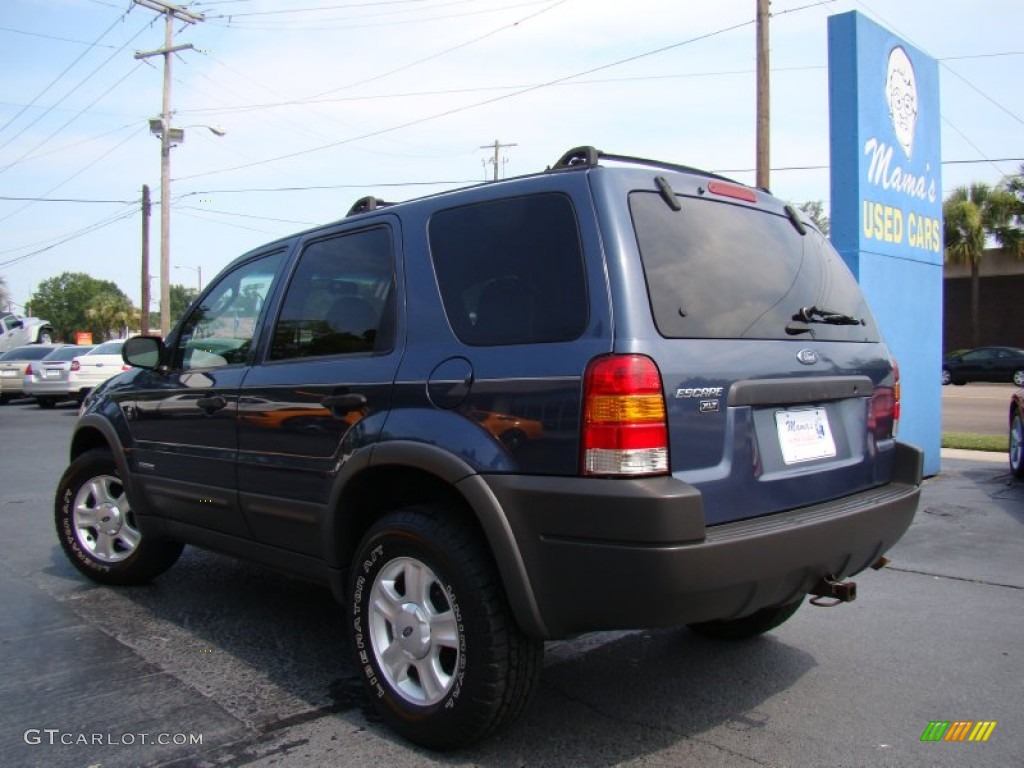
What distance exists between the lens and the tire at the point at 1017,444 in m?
8.42

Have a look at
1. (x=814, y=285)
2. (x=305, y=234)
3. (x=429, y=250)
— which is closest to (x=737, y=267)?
(x=814, y=285)

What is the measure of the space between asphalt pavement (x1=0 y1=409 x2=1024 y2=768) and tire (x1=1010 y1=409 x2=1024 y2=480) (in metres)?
3.54

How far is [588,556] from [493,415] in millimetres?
549

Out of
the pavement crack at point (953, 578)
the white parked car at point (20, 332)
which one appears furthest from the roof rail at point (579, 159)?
the white parked car at point (20, 332)

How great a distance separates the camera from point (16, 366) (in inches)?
870

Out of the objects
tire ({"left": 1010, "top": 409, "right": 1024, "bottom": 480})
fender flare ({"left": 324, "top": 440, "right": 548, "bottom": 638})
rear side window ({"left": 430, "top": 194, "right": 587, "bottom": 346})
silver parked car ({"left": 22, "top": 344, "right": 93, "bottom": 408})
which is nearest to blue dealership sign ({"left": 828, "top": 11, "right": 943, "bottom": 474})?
tire ({"left": 1010, "top": 409, "right": 1024, "bottom": 480})

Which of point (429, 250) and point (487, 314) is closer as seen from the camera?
point (487, 314)

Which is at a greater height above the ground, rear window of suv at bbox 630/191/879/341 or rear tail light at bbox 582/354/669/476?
rear window of suv at bbox 630/191/879/341

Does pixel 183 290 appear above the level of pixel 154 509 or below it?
above

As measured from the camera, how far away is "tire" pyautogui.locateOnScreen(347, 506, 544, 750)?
2789 mm

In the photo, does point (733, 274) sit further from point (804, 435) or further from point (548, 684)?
point (548, 684)

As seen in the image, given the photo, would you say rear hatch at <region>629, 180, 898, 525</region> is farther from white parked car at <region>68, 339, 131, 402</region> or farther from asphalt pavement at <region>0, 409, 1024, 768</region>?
white parked car at <region>68, 339, 131, 402</region>

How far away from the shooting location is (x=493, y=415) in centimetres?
280

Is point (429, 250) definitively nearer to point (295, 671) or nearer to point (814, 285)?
point (814, 285)
